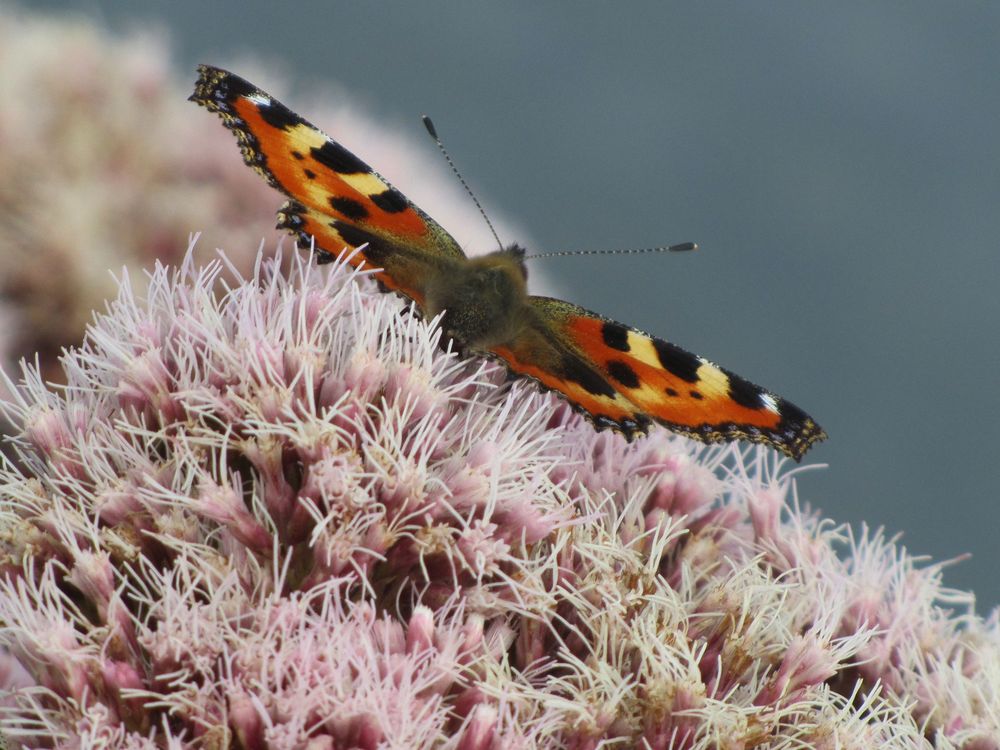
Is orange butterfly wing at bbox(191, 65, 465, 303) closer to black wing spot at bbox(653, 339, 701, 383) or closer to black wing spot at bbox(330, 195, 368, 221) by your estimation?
black wing spot at bbox(330, 195, 368, 221)

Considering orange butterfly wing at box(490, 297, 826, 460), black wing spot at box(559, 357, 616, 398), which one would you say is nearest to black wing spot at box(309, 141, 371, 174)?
orange butterfly wing at box(490, 297, 826, 460)

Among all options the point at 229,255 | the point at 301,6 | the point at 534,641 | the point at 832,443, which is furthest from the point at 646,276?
the point at 534,641

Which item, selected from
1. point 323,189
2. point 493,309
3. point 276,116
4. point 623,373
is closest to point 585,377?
point 623,373

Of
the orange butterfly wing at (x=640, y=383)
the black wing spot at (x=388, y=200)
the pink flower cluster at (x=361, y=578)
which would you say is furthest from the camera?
the black wing spot at (x=388, y=200)

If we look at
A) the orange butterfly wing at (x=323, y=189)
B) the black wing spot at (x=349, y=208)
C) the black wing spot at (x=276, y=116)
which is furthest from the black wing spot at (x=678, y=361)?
the black wing spot at (x=276, y=116)

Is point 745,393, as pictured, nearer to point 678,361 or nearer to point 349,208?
point 678,361

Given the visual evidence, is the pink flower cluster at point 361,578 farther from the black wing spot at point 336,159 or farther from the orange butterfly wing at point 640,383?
the black wing spot at point 336,159

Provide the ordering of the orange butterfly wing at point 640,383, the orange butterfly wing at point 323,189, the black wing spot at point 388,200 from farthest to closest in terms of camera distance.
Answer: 1. the black wing spot at point 388,200
2. the orange butterfly wing at point 323,189
3. the orange butterfly wing at point 640,383
